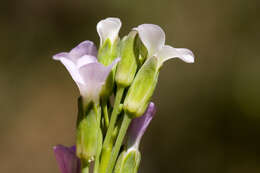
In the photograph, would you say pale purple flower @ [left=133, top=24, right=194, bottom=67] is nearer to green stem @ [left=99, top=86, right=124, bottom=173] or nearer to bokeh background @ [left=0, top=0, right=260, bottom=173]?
green stem @ [left=99, top=86, right=124, bottom=173]

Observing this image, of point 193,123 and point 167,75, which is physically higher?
point 167,75

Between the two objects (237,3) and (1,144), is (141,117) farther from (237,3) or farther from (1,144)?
(237,3)

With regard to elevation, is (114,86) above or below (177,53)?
below

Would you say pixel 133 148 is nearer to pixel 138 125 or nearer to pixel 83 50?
pixel 138 125

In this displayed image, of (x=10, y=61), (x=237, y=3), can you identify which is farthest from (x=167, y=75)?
(x=10, y=61)

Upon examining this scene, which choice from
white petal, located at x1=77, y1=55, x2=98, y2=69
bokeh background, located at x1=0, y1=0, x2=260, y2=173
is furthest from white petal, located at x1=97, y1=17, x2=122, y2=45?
bokeh background, located at x1=0, y1=0, x2=260, y2=173

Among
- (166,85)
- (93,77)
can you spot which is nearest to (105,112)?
(93,77)
